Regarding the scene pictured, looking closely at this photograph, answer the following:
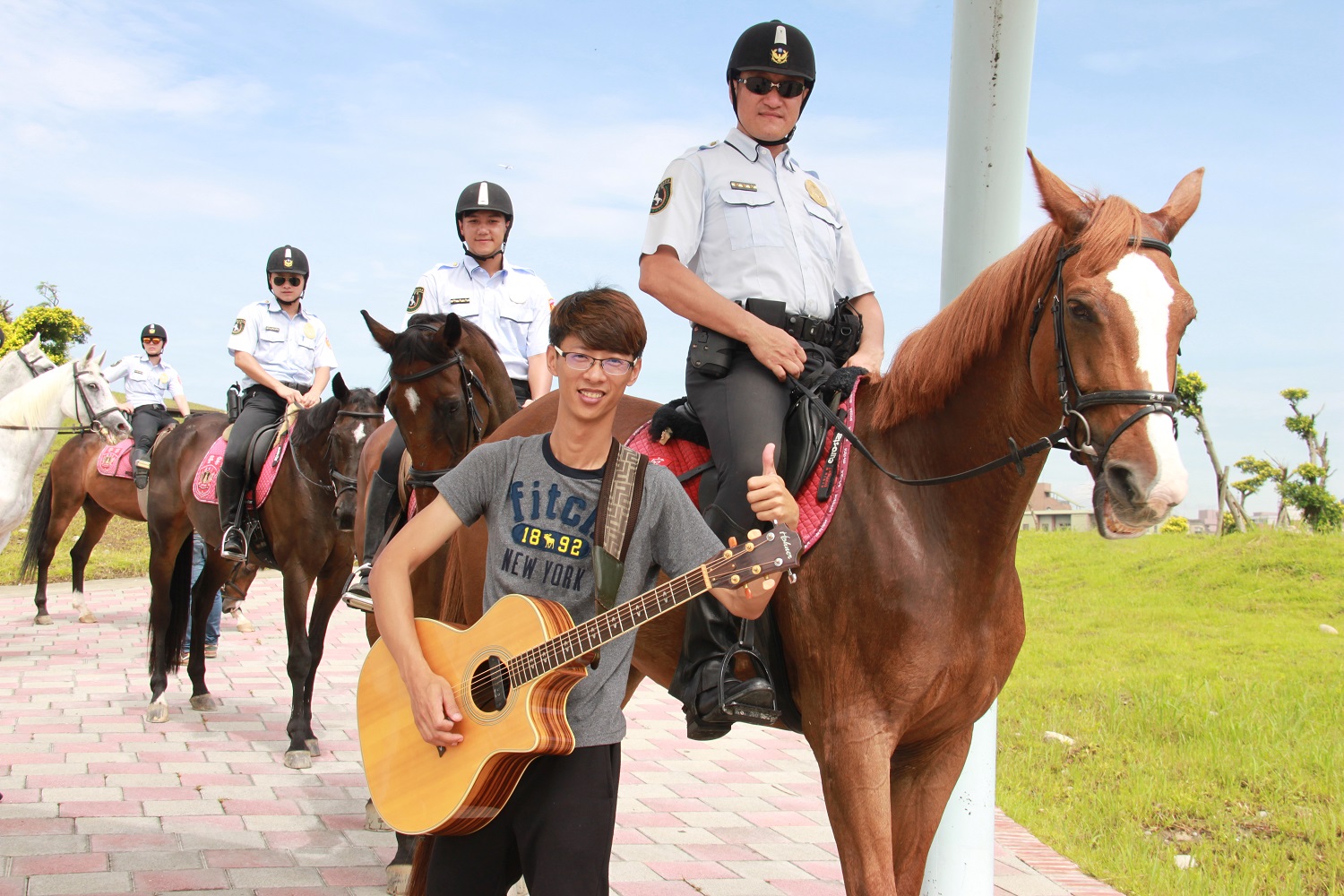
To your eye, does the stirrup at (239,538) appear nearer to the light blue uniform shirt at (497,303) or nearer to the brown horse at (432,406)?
the light blue uniform shirt at (497,303)

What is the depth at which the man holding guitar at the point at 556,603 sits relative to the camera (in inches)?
102

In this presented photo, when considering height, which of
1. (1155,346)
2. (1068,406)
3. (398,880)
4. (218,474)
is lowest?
(398,880)

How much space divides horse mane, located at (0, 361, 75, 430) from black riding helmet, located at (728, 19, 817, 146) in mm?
9526

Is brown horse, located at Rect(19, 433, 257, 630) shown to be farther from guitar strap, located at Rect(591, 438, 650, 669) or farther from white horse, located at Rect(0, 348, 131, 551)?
guitar strap, located at Rect(591, 438, 650, 669)

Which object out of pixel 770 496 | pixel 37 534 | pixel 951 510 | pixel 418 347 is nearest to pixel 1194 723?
pixel 951 510

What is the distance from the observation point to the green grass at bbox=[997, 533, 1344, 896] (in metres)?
5.32

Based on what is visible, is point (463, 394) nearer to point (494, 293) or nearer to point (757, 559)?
point (494, 293)

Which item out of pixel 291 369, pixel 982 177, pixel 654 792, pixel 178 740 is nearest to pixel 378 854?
pixel 654 792

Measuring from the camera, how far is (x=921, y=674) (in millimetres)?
3176

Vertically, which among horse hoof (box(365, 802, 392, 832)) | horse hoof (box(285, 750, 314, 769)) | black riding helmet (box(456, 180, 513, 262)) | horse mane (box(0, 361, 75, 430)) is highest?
black riding helmet (box(456, 180, 513, 262))

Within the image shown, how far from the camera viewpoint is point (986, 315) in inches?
129

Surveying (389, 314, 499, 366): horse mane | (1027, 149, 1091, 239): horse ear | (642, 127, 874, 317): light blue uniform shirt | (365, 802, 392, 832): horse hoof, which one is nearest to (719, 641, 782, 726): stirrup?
(642, 127, 874, 317): light blue uniform shirt

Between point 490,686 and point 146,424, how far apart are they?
38.2 feet

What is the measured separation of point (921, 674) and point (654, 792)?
145 inches
